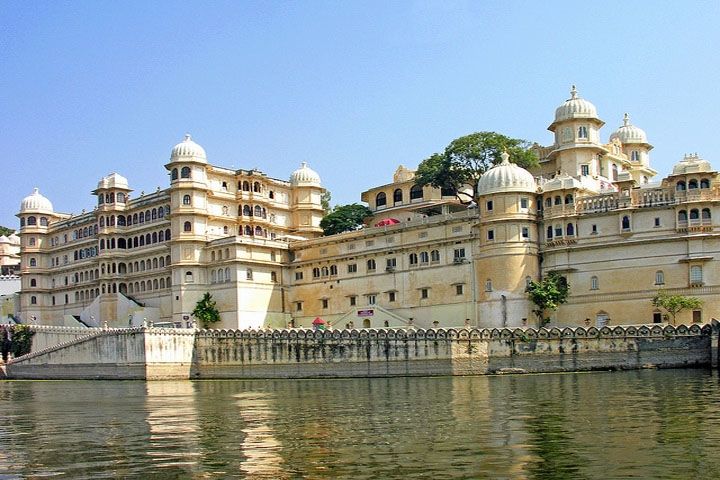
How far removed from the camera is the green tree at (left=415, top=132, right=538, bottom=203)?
68625mm

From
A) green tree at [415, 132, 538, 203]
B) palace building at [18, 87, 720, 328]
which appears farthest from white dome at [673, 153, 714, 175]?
green tree at [415, 132, 538, 203]

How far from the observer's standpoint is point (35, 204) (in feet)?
300

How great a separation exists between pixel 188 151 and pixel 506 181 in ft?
91.3

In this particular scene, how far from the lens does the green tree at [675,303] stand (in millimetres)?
53250

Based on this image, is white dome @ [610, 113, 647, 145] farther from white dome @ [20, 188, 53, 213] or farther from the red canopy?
white dome @ [20, 188, 53, 213]

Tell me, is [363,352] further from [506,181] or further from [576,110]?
[576,110]

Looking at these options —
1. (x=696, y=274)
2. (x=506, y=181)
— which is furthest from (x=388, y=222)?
(x=696, y=274)

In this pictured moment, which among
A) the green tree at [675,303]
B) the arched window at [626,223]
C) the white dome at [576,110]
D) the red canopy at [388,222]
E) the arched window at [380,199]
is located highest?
the white dome at [576,110]

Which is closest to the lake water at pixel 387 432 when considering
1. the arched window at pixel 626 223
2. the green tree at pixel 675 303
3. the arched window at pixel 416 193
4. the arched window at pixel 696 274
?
the green tree at pixel 675 303

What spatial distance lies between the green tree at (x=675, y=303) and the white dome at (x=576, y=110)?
57.9 feet

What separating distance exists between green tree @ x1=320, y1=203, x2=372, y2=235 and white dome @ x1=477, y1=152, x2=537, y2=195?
72.8ft

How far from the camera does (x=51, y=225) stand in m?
90.8

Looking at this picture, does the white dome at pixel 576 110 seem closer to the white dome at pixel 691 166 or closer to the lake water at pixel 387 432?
the white dome at pixel 691 166

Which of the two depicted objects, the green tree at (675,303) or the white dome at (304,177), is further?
the white dome at (304,177)
